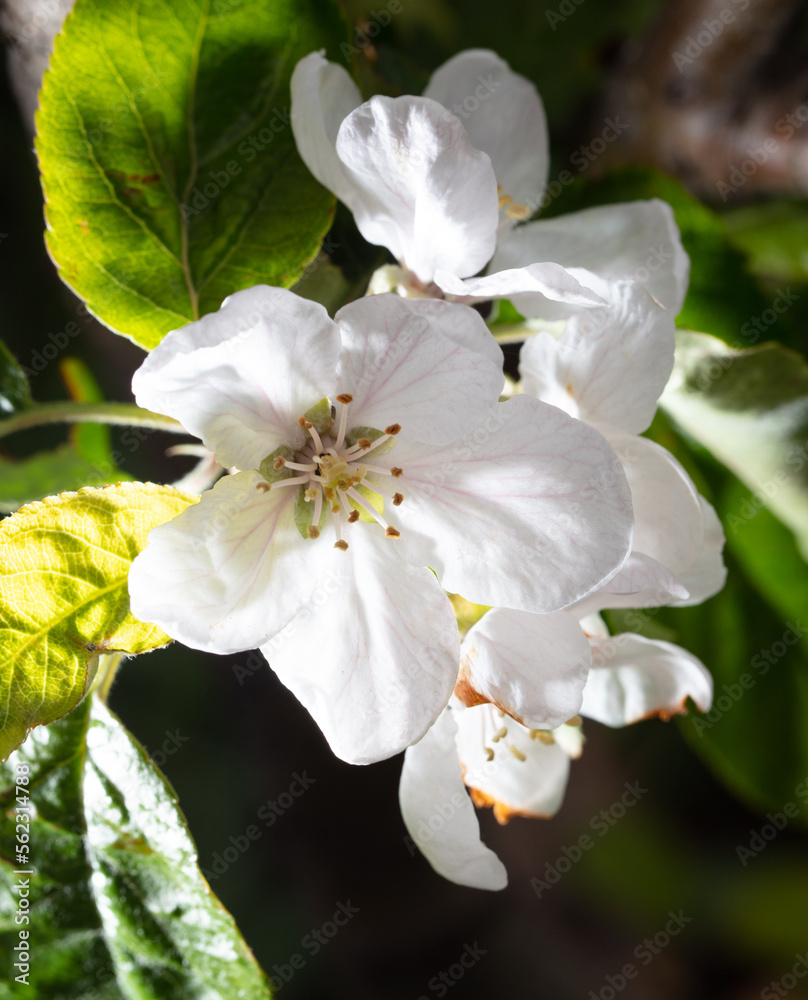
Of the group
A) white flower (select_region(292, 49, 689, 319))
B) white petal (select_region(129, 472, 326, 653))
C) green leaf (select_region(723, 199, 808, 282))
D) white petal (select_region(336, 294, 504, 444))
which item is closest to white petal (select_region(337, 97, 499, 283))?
white flower (select_region(292, 49, 689, 319))

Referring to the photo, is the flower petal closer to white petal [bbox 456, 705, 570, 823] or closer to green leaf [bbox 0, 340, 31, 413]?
white petal [bbox 456, 705, 570, 823]

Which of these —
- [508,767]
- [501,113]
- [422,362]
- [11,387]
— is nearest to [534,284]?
[422,362]

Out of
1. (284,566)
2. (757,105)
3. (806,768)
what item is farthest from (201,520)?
(757,105)

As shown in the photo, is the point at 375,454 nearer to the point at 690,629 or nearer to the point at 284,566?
the point at 284,566

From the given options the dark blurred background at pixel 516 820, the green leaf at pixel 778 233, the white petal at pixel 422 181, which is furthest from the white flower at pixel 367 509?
the green leaf at pixel 778 233

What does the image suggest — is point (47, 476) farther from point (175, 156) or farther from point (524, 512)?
point (524, 512)

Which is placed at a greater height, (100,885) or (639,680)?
(639,680)
